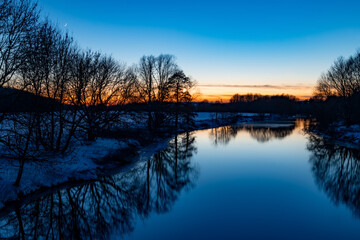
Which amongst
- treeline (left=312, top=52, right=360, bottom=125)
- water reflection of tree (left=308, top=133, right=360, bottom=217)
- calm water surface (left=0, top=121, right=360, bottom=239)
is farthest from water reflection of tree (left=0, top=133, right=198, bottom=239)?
treeline (left=312, top=52, right=360, bottom=125)

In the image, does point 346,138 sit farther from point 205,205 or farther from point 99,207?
point 99,207

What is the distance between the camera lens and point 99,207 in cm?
1025

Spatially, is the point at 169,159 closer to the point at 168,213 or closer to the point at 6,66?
the point at 168,213

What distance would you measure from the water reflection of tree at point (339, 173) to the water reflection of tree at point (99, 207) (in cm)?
796

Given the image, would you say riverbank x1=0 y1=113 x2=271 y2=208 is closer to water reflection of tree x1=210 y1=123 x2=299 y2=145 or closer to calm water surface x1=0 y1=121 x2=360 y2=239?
calm water surface x1=0 y1=121 x2=360 y2=239

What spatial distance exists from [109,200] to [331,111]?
40906 mm


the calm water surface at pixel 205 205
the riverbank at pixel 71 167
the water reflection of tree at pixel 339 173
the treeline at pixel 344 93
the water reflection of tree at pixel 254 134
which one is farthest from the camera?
the treeline at pixel 344 93

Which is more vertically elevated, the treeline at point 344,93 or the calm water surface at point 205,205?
the treeline at point 344,93

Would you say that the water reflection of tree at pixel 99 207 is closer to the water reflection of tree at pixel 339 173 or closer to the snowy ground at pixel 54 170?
the snowy ground at pixel 54 170

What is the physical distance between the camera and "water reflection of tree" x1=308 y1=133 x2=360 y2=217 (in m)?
11.5

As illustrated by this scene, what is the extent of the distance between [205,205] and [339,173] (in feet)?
38.3

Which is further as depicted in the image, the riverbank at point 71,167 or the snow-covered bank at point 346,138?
the snow-covered bank at point 346,138

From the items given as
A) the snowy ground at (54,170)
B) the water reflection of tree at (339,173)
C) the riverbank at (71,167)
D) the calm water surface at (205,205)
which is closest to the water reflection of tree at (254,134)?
the water reflection of tree at (339,173)

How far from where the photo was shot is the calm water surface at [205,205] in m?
8.04
